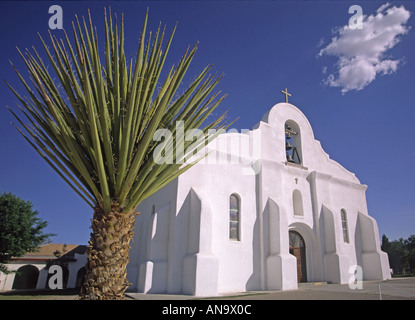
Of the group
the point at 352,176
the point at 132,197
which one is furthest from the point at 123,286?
the point at 352,176

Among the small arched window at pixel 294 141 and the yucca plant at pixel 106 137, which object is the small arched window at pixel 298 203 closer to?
the small arched window at pixel 294 141

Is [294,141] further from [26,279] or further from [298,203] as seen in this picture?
[26,279]

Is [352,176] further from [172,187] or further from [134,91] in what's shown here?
[134,91]

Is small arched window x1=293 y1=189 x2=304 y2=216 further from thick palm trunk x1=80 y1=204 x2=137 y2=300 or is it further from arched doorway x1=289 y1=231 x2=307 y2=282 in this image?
thick palm trunk x1=80 y1=204 x2=137 y2=300

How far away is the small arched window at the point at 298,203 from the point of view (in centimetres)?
1495

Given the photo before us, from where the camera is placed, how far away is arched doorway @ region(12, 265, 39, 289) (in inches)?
1055

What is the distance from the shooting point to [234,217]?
507 inches

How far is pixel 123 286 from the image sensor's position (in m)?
3.44

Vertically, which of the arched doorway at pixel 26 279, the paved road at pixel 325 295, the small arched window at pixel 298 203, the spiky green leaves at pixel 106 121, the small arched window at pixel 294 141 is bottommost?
the arched doorway at pixel 26 279

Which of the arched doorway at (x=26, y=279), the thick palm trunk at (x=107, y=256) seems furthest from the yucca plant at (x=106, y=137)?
the arched doorway at (x=26, y=279)

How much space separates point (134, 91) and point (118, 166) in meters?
0.93

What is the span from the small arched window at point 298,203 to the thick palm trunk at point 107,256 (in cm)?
1295

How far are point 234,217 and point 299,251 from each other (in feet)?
15.7

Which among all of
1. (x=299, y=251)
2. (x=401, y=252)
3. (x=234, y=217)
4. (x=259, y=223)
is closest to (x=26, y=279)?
(x=234, y=217)
